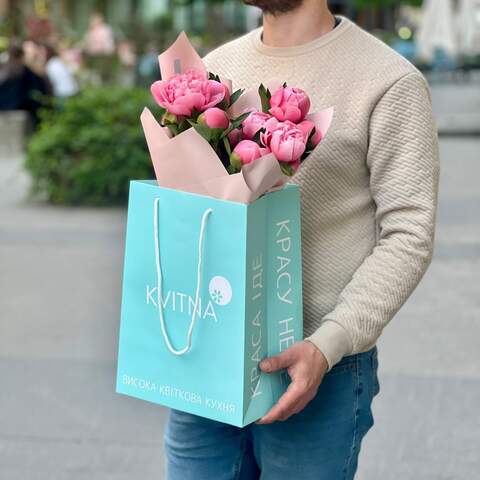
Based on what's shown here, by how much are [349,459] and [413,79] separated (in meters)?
0.74

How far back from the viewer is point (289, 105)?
1945 millimetres

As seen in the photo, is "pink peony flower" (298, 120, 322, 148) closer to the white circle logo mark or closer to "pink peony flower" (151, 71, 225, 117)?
"pink peony flower" (151, 71, 225, 117)

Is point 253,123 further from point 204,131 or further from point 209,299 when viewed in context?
point 209,299

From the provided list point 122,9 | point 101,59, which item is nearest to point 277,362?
point 101,59

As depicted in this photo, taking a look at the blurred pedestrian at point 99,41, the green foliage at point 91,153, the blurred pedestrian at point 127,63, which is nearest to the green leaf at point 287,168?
the green foliage at point 91,153

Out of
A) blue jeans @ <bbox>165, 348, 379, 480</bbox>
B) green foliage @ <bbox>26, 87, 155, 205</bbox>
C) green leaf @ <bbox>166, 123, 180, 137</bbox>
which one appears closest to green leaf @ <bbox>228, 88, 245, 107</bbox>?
green leaf @ <bbox>166, 123, 180, 137</bbox>

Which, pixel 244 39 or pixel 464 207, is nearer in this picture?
pixel 244 39

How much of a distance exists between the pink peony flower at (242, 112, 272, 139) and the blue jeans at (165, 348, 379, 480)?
0.51m

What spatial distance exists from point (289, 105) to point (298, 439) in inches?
25.8

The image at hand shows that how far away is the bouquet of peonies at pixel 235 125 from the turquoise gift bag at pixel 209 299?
6 centimetres

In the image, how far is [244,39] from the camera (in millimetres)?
2350

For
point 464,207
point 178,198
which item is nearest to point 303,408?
point 178,198

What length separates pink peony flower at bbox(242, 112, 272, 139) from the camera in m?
1.96

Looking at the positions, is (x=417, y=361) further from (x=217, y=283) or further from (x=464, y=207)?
(x=464, y=207)
